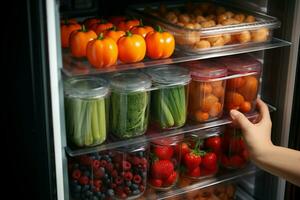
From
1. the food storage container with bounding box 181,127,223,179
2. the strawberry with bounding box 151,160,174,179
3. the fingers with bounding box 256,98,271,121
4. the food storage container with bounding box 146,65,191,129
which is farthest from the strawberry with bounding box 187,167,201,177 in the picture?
→ the fingers with bounding box 256,98,271,121

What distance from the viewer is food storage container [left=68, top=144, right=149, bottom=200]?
1.74 meters

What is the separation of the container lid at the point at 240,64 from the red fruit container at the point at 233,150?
9.4 inches

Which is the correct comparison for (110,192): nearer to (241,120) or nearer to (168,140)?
(168,140)

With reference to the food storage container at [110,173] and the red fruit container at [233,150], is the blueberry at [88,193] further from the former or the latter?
the red fruit container at [233,150]

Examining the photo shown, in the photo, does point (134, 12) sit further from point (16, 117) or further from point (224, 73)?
point (16, 117)

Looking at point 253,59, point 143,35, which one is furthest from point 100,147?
point 253,59

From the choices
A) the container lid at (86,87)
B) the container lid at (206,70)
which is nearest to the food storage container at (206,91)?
the container lid at (206,70)

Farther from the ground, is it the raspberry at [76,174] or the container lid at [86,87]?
the container lid at [86,87]

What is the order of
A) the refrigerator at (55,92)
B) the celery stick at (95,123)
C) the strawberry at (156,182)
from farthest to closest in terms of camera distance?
the strawberry at (156,182) < the celery stick at (95,123) < the refrigerator at (55,92)

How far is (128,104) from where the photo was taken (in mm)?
1714

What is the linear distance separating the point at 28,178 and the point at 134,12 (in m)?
0.72

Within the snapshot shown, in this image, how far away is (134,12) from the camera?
1.94 meters

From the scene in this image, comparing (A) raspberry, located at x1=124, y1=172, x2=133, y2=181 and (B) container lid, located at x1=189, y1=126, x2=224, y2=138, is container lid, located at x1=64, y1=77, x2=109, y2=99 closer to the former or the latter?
(A) raspberry, located at x1=124, y1=172, x2=133, y2=181

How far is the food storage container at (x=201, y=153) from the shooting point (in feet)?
6.35
